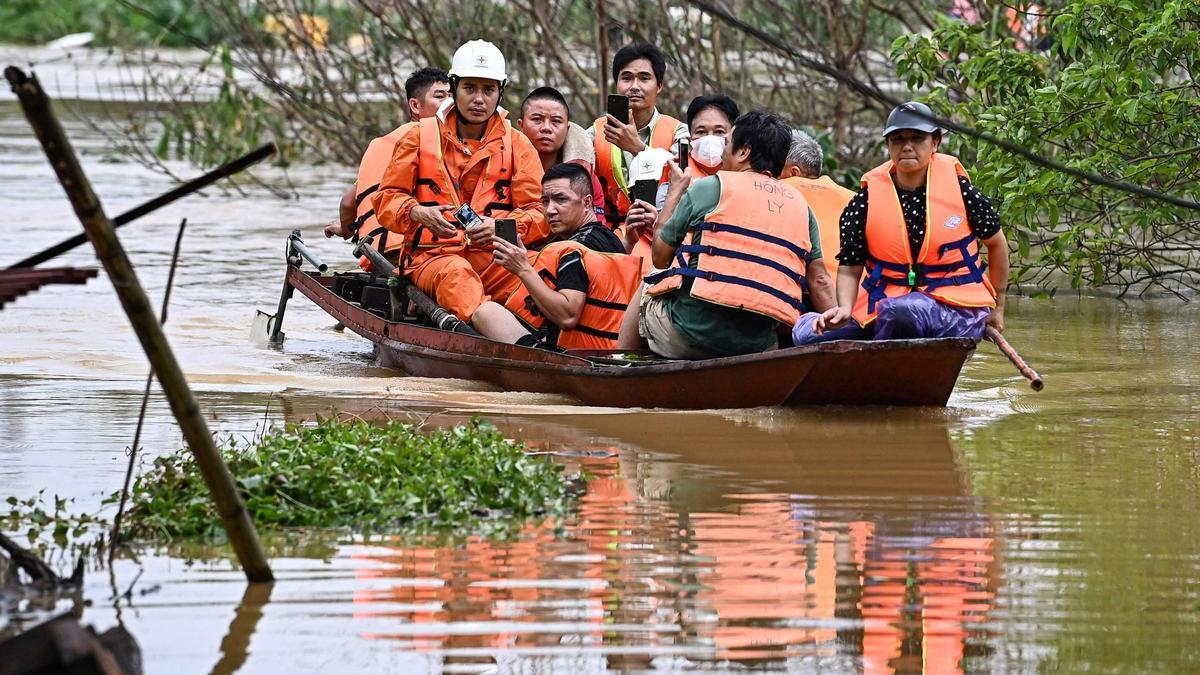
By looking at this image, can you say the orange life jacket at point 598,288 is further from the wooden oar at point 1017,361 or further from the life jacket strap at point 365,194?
the wooden oar at point 1017,361

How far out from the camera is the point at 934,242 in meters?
7.42

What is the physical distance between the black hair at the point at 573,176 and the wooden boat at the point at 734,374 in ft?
2.81

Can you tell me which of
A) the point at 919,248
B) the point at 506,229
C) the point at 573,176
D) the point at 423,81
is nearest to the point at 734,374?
the point at 919,248

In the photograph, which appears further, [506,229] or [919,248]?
[506,229]

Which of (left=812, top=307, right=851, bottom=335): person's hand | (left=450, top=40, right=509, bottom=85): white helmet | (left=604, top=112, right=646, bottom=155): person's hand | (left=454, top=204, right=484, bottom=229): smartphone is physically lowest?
(left=812, top=307, right=851, bottom=335): person's hand

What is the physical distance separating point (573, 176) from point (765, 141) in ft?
4.69

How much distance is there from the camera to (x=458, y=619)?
4.60 metres

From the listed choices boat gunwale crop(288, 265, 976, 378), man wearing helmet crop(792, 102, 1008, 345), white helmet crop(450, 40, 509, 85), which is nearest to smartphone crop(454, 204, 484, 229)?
boat gunwale crop(288, 265, 976, 378)

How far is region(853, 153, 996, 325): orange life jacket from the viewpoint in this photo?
736 cm

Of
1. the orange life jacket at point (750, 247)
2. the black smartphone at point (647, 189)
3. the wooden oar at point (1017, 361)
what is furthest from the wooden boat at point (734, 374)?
the black smartphone at point (647, 189)

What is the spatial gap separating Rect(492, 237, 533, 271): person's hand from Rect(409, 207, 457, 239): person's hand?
70cm

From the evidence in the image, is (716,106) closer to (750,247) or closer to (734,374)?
(750,247)

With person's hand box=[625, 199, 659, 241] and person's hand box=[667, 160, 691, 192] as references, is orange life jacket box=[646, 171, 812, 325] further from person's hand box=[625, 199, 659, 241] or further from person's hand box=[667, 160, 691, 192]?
person's hand box=[625, 199, 659, 241]

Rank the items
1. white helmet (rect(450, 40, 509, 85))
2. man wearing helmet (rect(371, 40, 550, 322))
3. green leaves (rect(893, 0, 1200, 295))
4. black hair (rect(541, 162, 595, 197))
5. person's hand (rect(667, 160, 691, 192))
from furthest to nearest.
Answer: green leaves (rect(893, 0, 1200, 295)) < man wearing helmet (rect(371, 40, 550, 322)) < white helmet (rect(450, 40, 509, 85)) < black hair (rect(541, 162, 595, 197)) < person's hand (rect(667, 160, 691, 192))
